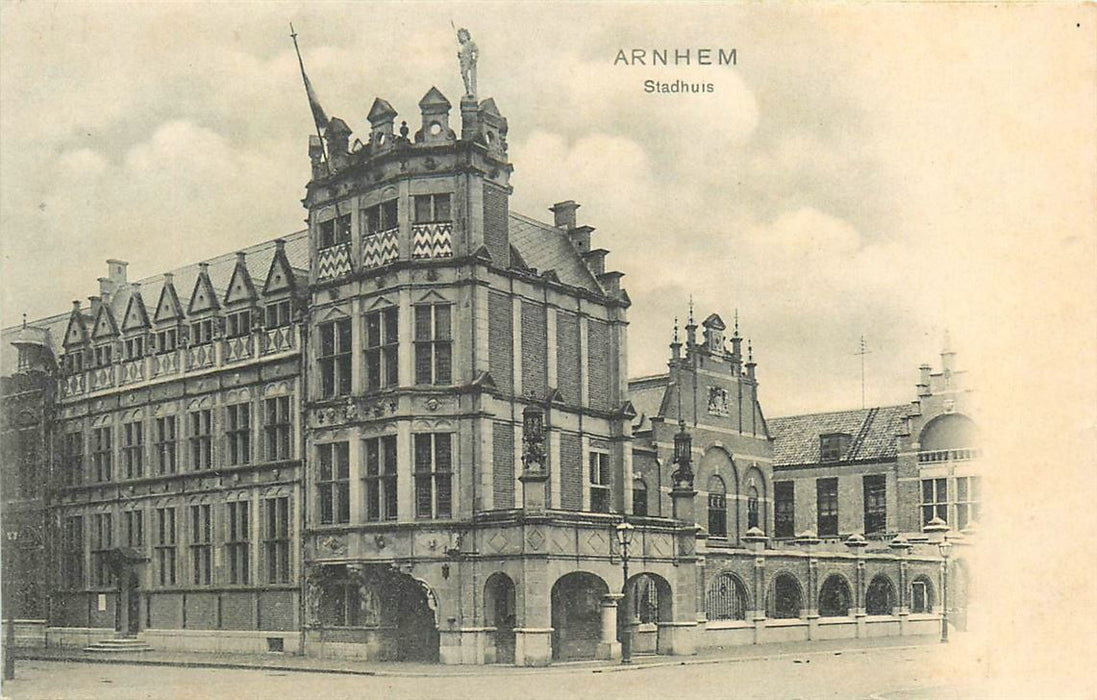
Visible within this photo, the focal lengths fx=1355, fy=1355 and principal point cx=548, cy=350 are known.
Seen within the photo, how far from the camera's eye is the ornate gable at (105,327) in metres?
35.8

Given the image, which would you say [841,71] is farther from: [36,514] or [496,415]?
[36,514]

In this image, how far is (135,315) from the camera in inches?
1441

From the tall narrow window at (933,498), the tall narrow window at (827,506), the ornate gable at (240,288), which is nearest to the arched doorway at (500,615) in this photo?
the ornate gable at (240,288)

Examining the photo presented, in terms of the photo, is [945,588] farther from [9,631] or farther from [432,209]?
[9,631]

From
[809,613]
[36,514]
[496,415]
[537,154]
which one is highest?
[537,154]

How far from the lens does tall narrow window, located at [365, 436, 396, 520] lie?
31.6 m

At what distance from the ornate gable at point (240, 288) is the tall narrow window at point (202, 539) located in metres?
5.45

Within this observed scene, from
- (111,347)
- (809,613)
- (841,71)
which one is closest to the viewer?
(841,71)

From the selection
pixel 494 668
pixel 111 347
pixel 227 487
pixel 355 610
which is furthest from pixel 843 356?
pixel 111 347

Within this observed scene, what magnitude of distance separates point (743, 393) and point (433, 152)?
17396 millimetres

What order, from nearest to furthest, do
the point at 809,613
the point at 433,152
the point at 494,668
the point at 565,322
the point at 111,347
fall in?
the point at 494,668 < the point at 433,152 < the point at 565,322 < the point at 111,347 < the point at 809,613

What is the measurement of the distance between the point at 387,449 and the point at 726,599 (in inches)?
455

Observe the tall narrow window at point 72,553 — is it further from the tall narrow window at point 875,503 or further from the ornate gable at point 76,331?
the tall narrow window at point 875,503

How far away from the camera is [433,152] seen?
3125 cm
